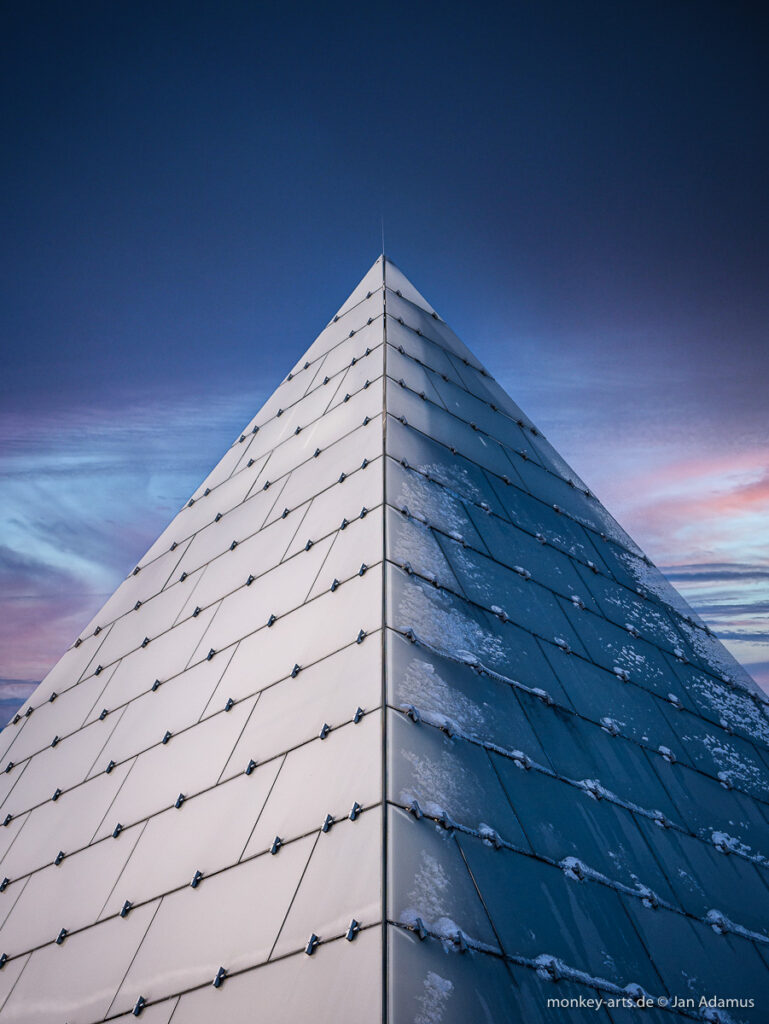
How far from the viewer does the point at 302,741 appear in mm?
6730

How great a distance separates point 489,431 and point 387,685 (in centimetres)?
744

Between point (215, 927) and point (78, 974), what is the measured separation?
6.18 ft

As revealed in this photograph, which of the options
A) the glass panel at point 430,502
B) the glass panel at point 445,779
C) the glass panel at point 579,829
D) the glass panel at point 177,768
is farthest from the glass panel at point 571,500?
the glass panel at point 445,779

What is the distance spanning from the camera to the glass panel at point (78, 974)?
6445mm

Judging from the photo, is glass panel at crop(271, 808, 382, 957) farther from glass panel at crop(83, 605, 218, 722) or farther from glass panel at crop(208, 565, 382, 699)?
glass panel at crop(83, 605, 218, 722)

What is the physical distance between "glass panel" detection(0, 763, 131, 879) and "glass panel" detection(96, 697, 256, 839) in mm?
284

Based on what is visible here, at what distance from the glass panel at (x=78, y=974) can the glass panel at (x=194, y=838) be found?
23 centimetres

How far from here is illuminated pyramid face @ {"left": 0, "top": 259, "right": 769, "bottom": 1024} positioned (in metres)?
5.32

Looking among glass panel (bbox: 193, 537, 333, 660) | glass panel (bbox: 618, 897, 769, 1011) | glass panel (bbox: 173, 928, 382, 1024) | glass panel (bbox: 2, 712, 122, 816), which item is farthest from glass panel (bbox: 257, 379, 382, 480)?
glass panel (bbox: 173, 928, 382, 1024)

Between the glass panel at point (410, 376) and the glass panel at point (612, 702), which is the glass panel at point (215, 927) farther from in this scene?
the glass panel at point (410, 376)

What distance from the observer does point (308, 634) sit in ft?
26.2

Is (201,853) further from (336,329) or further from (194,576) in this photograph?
(336,329)

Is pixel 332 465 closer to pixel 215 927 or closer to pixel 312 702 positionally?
pixel 312 702

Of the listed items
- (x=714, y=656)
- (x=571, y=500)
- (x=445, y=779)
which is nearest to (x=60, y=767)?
(x=445, y=779)
